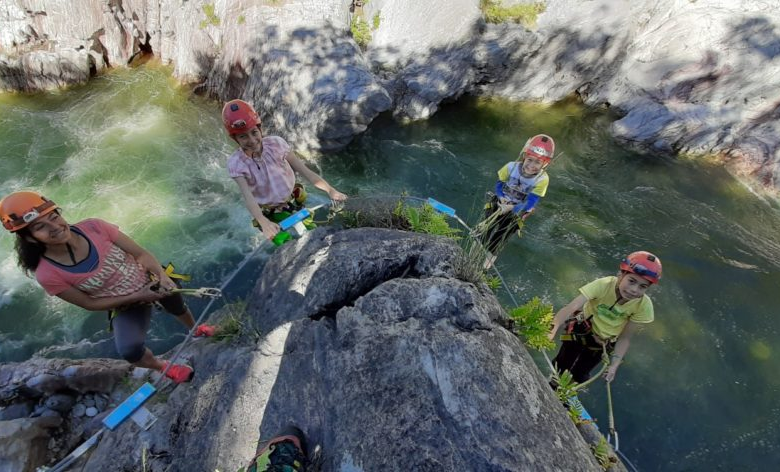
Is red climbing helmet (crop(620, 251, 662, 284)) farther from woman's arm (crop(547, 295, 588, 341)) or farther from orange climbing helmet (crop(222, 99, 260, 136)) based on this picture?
orange climbing helmet (crop(222, 99, 260, 136))

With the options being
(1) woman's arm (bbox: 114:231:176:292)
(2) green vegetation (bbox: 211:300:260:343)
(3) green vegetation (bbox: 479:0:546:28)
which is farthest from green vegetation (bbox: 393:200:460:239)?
(3) green vegetation (bbox: 479:0:546:28)

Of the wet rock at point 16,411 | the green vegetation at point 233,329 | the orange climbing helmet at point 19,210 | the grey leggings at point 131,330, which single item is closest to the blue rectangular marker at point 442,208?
the green vegetation at point 233,329

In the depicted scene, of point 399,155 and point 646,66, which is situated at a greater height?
point 646,66

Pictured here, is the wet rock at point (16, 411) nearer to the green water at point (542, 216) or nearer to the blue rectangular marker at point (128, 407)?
the green water at point (542, 216)

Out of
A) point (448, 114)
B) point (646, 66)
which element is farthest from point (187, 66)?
point (646, 66)

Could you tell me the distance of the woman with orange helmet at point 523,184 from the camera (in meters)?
4.54

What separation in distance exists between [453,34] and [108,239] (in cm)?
885

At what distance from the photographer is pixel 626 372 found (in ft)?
17.9

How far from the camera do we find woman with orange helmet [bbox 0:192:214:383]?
110 inches

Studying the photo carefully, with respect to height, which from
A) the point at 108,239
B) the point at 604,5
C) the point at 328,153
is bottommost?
the point at 328,153

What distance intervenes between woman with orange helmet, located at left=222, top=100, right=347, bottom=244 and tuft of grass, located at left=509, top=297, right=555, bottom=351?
2061 millimetres

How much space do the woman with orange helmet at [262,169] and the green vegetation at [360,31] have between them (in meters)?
6.28

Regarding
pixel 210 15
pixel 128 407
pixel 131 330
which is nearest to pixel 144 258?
pixel 131 330

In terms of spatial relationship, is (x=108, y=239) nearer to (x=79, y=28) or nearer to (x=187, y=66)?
(x=187, y=66)
